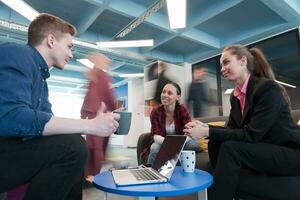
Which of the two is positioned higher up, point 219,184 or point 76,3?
point 76,3

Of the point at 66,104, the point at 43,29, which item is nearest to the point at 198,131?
the point at 43,29

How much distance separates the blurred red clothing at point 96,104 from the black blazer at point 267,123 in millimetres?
1370

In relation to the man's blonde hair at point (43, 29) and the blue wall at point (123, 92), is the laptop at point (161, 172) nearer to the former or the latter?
the man's blonde hair at point (43, 29)

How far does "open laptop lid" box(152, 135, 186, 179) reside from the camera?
3.81 feet

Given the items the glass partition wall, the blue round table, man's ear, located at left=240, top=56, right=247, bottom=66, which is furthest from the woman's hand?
the glass partition wall

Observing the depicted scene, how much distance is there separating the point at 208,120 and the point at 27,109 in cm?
243

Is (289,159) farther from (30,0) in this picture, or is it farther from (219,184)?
(30,0)

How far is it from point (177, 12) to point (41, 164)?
3082 millimetres

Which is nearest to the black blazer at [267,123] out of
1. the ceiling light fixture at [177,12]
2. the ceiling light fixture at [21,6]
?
the ceiling light fixture at [177,12]

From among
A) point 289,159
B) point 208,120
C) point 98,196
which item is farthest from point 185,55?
point 289,159

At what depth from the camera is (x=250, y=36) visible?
15.8ft

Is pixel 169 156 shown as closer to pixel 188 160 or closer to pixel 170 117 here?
pixel 188 160

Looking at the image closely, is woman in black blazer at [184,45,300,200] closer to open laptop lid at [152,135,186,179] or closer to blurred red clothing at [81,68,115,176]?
open laptop lid at [152,135,186,179]

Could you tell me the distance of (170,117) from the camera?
2.41 meters
